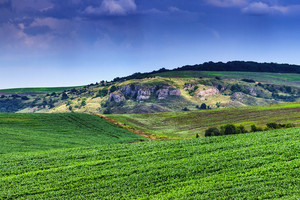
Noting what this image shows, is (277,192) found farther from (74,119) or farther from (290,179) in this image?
(74,119)

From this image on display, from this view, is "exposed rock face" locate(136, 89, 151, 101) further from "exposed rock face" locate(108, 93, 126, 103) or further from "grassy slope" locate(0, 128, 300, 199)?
"grassy slope" locate(0, 128, 300, 199)

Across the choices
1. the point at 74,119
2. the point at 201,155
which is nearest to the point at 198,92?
the point at 74,119

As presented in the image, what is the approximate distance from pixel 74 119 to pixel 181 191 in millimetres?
66224

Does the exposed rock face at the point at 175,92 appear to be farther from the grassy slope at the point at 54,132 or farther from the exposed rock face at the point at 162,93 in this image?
the grassy slope at the point at 54,132

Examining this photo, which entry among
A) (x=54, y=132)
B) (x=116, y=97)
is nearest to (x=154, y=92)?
(x=116, y=97)

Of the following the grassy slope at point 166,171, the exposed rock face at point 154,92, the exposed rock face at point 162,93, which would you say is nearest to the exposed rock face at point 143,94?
the exposed rock face at point 154,92

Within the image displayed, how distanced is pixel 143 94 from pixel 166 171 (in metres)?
164

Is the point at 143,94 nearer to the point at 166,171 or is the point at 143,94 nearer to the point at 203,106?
the point at 203,106

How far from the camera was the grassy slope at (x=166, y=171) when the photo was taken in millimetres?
25172

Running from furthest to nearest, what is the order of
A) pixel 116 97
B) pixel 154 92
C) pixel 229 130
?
pixel 154 92
pixel 116 97
pixel 229 130

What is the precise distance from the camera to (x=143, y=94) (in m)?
194

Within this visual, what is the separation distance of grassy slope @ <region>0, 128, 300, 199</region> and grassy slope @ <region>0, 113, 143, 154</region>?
424 inches

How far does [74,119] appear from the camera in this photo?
87.1 metres

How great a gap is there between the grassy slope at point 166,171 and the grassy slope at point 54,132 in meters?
10.8
